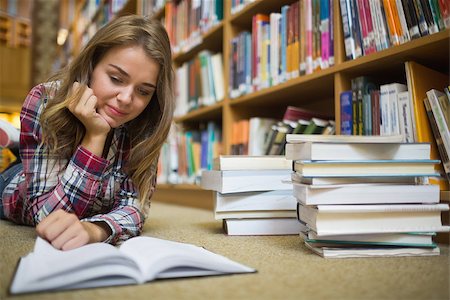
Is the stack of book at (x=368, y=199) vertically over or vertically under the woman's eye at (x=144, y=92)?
under

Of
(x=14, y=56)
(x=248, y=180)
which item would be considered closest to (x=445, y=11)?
(x=248, y=180)

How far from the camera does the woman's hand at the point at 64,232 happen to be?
750mm

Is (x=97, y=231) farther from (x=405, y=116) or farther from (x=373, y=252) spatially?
(x=405, y=116)

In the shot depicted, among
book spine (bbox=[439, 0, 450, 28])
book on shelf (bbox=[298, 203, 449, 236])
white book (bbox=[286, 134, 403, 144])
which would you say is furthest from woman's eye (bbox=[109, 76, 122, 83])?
book spine (bbox=[439, 0, 450, 28])

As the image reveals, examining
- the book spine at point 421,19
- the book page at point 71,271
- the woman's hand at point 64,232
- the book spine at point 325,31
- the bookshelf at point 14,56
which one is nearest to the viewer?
the book page at point 71,271

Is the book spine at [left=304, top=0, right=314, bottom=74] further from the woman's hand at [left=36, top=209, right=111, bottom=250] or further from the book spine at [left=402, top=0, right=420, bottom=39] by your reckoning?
the woman's hand at [left=36, top=209, right=111, bottom=250]

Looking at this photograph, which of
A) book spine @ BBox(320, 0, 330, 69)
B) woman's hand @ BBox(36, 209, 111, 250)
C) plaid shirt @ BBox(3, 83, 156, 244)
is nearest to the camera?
woman's hand @ BBox(36, 209, 111, 250)

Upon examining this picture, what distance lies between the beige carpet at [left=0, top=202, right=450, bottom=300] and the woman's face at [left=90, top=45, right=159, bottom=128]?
366 mm

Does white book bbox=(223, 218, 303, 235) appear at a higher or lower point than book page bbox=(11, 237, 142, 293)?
lower

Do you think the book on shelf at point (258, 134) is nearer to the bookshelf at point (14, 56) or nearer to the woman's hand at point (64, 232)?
the woman's hand at point (64, 232)

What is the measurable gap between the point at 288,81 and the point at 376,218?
84cm

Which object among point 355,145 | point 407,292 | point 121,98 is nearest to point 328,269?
point 407,292

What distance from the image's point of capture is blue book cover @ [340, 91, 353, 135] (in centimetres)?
128

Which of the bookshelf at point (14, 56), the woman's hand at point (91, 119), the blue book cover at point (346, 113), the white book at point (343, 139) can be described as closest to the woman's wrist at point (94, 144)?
the woman's hand at point (91, 119)
